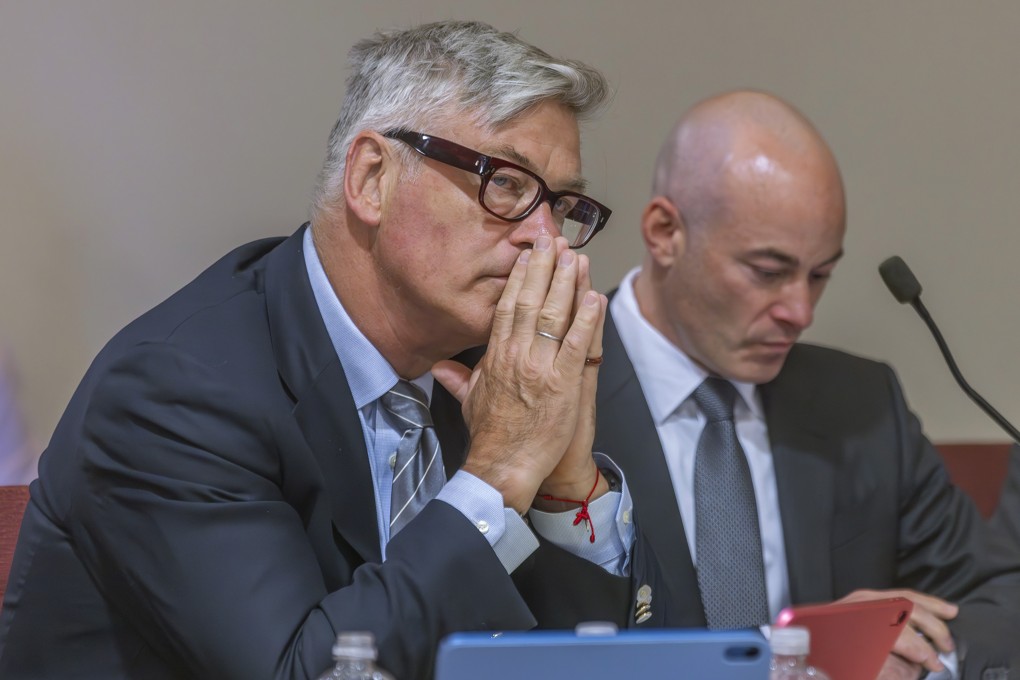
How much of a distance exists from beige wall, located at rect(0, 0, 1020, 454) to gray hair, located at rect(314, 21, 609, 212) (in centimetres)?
77

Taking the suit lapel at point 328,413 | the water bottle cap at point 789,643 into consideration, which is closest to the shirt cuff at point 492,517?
the suit lapel at point 328,413

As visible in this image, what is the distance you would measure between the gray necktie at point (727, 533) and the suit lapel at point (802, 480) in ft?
0.19

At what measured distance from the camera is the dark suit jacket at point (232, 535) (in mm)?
1229

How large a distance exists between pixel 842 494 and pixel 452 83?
0.90m

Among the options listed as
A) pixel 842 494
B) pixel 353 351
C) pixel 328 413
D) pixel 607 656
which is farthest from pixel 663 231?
pixel 607 656

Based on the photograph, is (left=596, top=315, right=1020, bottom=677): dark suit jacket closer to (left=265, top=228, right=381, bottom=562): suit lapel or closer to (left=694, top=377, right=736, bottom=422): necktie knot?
(left=694, top=377, right=736, bottom=422): necktie knot

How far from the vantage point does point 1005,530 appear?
6.17ft

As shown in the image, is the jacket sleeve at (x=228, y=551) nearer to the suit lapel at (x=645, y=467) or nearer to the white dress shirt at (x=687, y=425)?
the suit lapel at (x=645, y=467)

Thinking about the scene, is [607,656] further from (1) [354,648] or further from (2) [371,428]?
(2) [371,428]

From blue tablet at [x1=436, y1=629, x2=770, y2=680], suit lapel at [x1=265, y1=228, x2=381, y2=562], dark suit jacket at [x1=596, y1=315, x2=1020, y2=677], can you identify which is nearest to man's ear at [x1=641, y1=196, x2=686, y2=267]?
dark suit jacket at [x1=596, y1=315, x2=1020, y2=677]

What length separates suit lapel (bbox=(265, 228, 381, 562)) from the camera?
1409 mm

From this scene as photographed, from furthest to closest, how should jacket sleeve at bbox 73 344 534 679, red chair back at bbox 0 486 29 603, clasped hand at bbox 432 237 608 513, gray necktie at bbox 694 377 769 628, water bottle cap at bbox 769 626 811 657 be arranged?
1. gray necktie at bbox 694 377 769 628
2. red chair back at bbox 0 486 29 603
3. clasped hand at bbox 432 237 608 513
4. jacket sleeve at bbox 73 344 534 679
5. water bottle cap at bbox 769 626 811 657

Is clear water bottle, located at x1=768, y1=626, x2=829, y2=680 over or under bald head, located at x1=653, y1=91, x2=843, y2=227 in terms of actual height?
under

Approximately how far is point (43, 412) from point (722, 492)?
1300 millimetres
